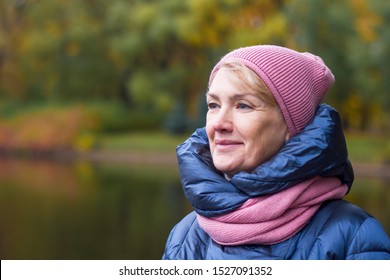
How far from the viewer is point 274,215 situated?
1.32m

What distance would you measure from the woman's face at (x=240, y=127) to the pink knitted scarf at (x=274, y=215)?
0.27 ft

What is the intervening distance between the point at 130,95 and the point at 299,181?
23122 millimetres

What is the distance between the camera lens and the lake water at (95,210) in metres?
7.17

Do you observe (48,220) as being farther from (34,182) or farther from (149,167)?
(149,167)

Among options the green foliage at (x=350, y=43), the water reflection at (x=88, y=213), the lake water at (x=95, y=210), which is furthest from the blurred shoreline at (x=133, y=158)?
the water reflection at (x=88, y=213)

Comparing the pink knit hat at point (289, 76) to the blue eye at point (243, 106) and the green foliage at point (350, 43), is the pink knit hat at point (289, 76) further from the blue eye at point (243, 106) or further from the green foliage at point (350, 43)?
the green foliage at point (350, 43)

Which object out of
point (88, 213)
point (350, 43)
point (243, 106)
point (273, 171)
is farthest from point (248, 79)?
point (350, 43)

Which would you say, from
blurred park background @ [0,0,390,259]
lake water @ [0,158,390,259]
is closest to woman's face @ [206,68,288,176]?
lake water @ [0,158,390,259]

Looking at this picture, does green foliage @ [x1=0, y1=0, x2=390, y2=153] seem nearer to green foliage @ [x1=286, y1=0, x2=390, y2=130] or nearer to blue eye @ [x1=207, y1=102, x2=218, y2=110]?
green foliage @ [x1=286, y1=0, x2=390, y2=130]

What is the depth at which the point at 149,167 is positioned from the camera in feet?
55.7

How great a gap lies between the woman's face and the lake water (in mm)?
5141

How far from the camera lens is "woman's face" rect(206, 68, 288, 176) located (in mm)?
1355

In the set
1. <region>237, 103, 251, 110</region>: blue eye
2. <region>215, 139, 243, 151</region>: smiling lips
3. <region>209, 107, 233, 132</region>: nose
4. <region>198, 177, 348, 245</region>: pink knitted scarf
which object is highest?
<region>237, 103, 251, 110</region>: blue eye

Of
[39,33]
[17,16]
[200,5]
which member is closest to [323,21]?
[200,5]
